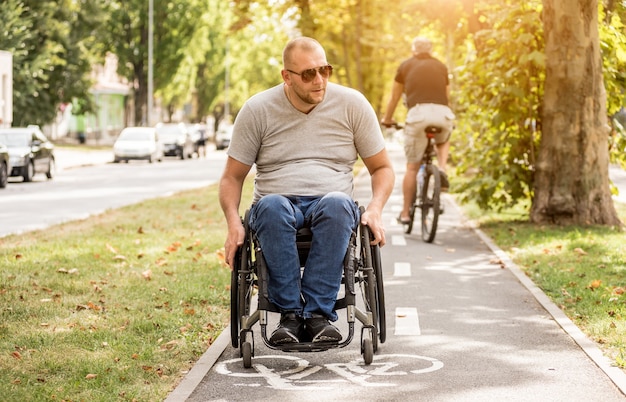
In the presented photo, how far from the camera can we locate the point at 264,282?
5750 millimetres

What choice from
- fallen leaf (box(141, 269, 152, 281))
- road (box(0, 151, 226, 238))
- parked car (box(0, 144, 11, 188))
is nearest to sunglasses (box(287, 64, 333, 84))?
fallen leaf (box(141, 269, 152, 281))

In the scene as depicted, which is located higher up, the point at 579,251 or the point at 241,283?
the point at 241,283

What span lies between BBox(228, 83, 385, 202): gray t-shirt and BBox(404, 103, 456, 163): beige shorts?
234 inches

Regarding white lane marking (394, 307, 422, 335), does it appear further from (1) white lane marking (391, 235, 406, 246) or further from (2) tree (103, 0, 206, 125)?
(2) tree (103, 0, 206, 125)

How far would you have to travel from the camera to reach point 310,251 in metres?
5.79

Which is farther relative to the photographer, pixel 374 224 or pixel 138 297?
pixel 138 297

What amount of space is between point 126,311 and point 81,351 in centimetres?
141

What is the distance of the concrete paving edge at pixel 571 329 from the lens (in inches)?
222

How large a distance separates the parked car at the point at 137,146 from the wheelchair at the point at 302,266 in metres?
38.5

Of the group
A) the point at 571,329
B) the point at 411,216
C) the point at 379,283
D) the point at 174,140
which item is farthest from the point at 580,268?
the point at 174,140

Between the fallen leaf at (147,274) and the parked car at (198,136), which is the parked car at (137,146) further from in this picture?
the fallen leaf at (147,274)

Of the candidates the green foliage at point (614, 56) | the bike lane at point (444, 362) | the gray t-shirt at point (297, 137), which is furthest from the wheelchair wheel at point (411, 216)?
the gray t-shirt at point (297, 137)

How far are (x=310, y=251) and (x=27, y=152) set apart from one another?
22994 mm

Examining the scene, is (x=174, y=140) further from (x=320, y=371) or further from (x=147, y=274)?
(x=320, y=371)
